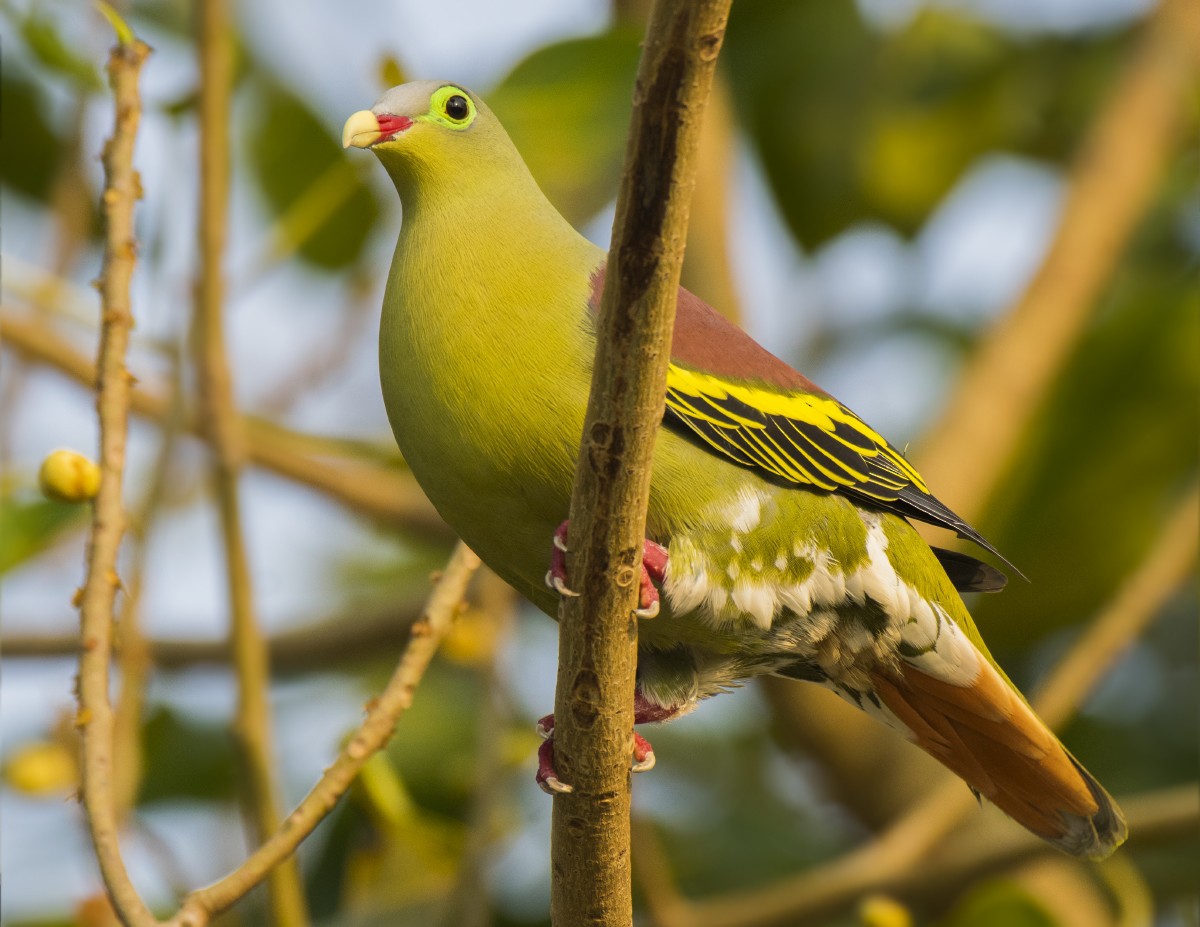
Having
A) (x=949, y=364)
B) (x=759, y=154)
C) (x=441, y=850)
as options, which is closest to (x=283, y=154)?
(x=759, y=154)

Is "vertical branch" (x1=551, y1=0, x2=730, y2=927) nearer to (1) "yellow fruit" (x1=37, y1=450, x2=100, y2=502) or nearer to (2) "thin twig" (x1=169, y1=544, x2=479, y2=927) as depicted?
(2) "thin twig" (x1=169, y1=544, x2=479, y2=927)

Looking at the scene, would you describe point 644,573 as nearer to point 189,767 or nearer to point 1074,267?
point 189,767

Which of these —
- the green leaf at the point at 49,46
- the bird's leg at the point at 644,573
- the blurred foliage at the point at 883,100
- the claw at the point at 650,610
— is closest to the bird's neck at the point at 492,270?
the bird's leg at the point at 644,573

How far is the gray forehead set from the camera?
300cm

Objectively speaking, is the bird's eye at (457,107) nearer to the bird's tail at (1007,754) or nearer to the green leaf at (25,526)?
→ the green leaf at (25,526)

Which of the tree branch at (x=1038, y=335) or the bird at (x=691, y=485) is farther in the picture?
the tree branch at (x=1038, y=335)

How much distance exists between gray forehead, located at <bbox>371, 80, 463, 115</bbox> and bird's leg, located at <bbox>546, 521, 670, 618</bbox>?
0.95 m

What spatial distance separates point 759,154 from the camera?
5.76 m

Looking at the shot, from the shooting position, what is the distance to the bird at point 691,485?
2643 millimetres

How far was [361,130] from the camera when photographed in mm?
2910

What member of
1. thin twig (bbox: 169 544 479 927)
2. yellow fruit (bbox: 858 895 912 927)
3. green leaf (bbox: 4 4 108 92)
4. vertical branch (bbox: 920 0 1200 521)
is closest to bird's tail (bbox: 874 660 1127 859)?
yellow fruit (bbox: 858 895 912 927)

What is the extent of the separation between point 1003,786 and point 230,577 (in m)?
1.78

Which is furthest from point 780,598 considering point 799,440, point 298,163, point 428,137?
point 298,163

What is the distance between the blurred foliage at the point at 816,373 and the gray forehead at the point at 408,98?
71 cm
